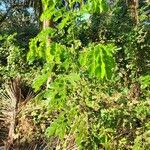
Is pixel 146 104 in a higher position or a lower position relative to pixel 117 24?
lower

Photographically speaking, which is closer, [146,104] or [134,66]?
[146,104]

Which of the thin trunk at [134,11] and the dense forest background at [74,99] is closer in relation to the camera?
the dense forest background at [74,99]

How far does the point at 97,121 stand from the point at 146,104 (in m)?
0.79

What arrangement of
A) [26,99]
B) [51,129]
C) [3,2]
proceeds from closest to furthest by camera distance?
1. [51,129]
2. [26,99]
3. [3,2]

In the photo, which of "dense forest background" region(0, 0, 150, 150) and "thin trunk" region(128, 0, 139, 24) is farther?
"thin trunk" region(128, 0, 139, 24)

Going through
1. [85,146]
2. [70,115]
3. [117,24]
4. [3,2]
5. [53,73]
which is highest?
[3,2]

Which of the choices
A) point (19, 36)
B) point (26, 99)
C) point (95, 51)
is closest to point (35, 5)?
point (19, 36)

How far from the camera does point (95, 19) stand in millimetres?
16156

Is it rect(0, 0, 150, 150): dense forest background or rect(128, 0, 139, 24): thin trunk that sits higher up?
rect(128, 0, 139, 24): thin trunk

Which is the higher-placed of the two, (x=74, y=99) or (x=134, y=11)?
(x=134, y=11)

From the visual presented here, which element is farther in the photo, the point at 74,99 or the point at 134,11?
the point at 134,11

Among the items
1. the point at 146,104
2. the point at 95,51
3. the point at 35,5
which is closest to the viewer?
the point at 95,51

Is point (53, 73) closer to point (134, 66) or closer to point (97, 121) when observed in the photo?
point (97, 121)

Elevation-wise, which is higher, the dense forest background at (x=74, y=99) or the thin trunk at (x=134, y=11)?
the thin trunk at (x=134, y=11)
